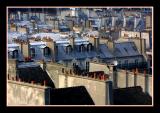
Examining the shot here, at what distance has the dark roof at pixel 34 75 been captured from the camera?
39.2 feet

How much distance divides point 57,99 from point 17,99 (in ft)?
3.80

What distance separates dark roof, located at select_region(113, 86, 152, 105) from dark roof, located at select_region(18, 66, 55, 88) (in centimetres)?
238

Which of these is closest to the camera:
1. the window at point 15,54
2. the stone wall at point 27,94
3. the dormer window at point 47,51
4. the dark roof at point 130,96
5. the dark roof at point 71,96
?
the stone wall at point 27,94

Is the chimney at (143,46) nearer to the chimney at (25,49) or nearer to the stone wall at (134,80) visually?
the chimney at (25,49)

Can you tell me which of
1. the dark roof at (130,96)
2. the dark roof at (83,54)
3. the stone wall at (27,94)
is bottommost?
the dark roof at (130,96)

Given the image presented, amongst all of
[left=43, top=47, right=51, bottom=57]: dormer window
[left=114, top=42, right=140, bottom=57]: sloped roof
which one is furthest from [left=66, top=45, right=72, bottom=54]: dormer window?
[left=114, top=42, right=140, bottom=57]: sloped roof

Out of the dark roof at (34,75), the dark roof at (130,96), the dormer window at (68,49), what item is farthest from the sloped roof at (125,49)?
the dark roof at (130,96)

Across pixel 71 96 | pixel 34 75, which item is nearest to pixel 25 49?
pixel 34 75

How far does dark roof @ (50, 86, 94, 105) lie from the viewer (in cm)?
848

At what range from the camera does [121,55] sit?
664 inches

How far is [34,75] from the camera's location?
490 inches

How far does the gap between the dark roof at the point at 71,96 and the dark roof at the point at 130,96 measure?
1.86 feet

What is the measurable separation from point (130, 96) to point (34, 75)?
3.39 m
